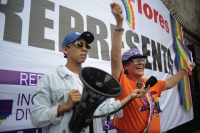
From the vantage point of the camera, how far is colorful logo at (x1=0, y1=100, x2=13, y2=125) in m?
1.23

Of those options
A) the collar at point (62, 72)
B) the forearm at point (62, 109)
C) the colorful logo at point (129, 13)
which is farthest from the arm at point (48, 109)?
the colorful logo at point (129, 13)

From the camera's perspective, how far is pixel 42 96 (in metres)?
0.94

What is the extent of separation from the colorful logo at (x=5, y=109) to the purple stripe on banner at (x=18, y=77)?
0.17 m

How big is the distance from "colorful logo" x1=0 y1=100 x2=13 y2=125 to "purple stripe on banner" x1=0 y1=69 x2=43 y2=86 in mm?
168

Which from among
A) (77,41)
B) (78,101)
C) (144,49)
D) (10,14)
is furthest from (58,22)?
(144,49)

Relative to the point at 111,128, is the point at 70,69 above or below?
above

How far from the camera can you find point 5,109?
125 centimetres

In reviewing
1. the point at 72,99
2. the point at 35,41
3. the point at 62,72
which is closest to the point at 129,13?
the point at 35,41

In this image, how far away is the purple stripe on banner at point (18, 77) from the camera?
1.28 meters

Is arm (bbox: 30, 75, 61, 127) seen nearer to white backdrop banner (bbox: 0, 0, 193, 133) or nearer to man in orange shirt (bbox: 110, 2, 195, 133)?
white backdrop banner (bbox: 0, 0, 193, 133)

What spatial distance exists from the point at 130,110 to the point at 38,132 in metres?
0.94

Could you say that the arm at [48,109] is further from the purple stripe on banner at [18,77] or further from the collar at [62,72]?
the purple stripe on banner at [18,77]

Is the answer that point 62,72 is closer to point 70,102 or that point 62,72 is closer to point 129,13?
point 70,102

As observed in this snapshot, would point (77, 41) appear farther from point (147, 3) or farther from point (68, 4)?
point (147, 3)
